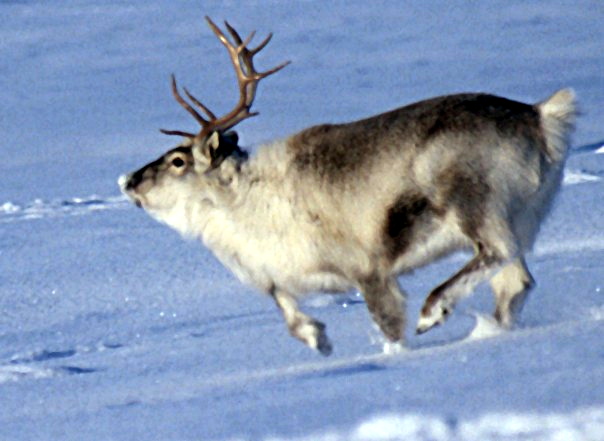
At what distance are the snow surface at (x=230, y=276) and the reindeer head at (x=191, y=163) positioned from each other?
0.58 meters

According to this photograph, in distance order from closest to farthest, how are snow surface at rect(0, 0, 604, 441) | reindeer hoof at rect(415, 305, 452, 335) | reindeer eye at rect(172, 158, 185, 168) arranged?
1. snow surface at rect(0, 0, 604, 441)
2. reindeer hoof at rect(415, 305, 452, 335)
3. reindeer eye at rect(172, 158, 185, 168)

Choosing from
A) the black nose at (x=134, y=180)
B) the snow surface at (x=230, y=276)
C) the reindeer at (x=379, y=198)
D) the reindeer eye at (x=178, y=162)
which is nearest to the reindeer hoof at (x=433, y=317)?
the reindeer at (x=379, y=198)

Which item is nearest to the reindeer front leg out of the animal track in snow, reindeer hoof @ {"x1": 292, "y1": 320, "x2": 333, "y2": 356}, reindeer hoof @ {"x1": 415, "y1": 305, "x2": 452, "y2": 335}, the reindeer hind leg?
reindeer hoof @ {"x1": 292, "y1": 320, "x2": 333, "y2": 356}

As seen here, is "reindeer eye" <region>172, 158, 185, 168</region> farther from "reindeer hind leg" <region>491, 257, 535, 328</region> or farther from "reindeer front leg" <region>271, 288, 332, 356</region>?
"reindeer hind leg" <region>491, 257, 535, 328</region>

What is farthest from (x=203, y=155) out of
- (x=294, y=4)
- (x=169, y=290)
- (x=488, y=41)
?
(x=294, y=4)

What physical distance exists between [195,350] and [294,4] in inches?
425

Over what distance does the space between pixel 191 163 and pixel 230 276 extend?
136 cm

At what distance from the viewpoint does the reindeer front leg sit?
18.8ft

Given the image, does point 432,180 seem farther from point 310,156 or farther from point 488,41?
point 488,41

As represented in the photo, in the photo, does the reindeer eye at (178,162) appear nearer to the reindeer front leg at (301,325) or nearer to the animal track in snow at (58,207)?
the reindeer front leg at (301,325)

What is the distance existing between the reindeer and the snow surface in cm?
22

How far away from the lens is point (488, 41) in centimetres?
1436

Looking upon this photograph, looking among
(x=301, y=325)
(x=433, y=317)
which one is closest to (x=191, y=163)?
(x=301, y=325)

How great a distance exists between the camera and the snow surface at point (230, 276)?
4277mm
